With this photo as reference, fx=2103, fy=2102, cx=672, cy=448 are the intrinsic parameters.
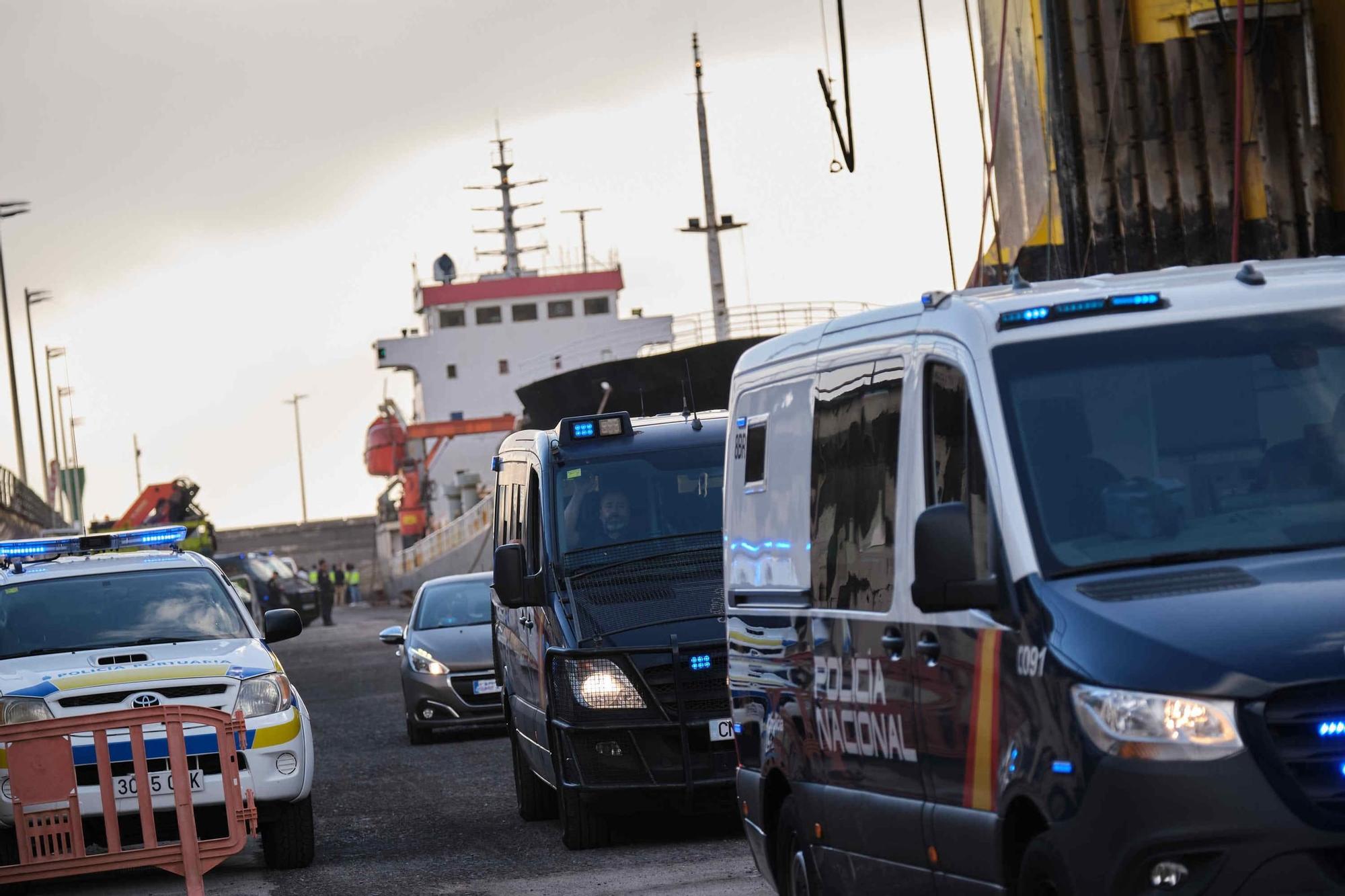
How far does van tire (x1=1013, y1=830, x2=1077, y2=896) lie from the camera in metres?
5.13

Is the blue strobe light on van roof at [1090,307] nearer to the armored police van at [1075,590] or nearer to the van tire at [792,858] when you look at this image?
the armored police van at [1075,590]

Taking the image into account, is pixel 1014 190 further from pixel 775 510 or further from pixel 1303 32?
pixel 775 510

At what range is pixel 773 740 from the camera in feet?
25.8

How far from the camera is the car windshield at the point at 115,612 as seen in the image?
12.1 m

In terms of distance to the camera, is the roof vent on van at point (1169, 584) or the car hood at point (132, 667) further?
the car hood at point (132, 667)

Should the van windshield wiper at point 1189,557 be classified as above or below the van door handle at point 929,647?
above

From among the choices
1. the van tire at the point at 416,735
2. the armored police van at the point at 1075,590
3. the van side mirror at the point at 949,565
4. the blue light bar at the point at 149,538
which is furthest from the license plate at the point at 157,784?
the van tire at the point at 416,735

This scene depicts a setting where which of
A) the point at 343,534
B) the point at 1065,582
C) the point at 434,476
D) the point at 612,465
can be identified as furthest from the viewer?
the point at 343,534

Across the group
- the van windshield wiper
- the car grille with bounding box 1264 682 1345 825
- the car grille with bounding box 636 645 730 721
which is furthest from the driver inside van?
the car grille with bounding box 1264 682 1345 825

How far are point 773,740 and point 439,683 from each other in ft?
39.4

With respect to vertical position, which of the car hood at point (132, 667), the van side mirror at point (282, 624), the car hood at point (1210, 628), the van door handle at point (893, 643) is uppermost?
the car hood at point (1210, 628)

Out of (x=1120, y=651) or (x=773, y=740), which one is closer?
(x=1120, y=651)

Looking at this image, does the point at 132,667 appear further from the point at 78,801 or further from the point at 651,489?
the point at 651,489

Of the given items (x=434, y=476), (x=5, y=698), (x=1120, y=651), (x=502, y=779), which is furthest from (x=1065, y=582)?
(x=434, y=476)
